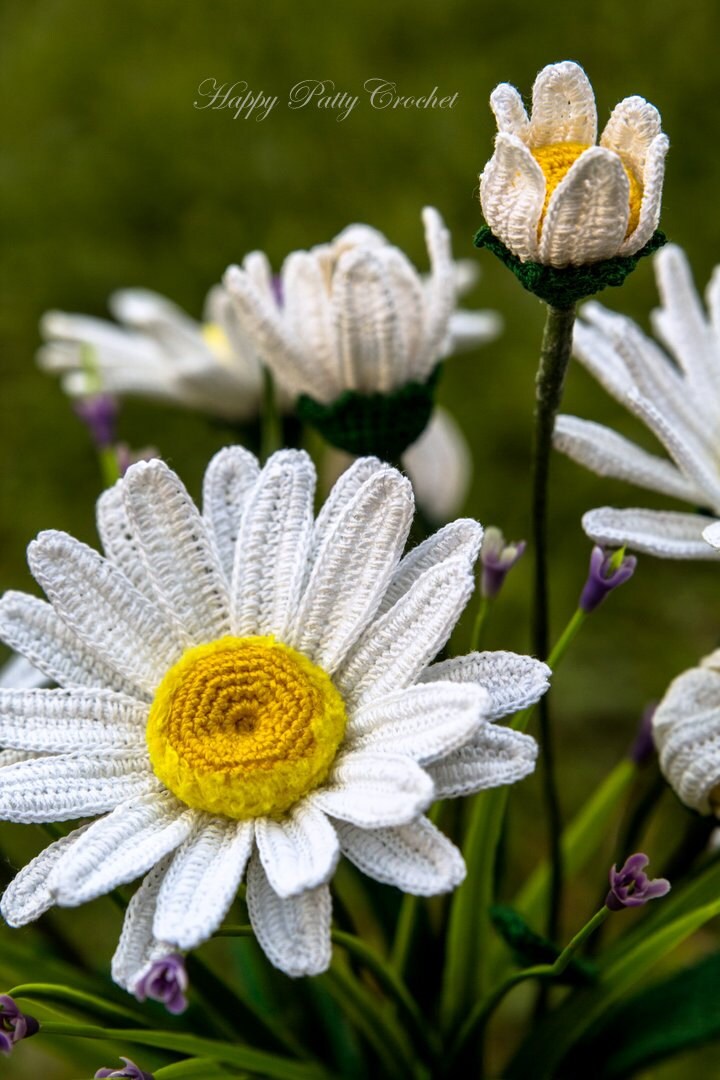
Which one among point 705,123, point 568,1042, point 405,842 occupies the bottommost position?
point 568,1042

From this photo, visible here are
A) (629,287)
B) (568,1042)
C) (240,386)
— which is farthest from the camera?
(629,287)

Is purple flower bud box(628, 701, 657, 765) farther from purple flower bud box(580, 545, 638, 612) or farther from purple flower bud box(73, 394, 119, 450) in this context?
purple flower bud box(73, 394, 119, 450)

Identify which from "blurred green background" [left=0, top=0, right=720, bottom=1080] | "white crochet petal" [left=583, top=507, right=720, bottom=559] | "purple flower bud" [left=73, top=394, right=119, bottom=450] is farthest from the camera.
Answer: "blurred green background" [left=0, top=0, right=720, bottom=1080]

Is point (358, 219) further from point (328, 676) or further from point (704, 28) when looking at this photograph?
point (328, 676)

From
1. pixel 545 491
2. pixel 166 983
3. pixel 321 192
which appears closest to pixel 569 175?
pixel 545 491

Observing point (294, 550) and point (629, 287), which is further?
point (629, 287)

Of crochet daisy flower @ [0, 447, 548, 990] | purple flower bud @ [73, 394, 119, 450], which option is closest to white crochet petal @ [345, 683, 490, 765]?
crochet daisy flower @ [0, 447, 548, 990]

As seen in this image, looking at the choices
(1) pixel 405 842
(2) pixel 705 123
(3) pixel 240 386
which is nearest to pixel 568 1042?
(1) pixel 405 842
